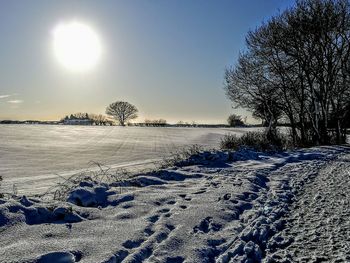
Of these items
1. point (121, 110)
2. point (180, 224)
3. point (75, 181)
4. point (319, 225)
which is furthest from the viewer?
point (121, 110)

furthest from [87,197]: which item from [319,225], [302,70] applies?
[302,70]

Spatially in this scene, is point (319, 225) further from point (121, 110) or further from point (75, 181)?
point (121, 110)

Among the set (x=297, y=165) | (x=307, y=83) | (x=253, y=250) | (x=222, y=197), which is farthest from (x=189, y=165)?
(x=307, y=83)

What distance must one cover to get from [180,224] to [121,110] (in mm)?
99776

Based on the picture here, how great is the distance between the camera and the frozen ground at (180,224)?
404 cm

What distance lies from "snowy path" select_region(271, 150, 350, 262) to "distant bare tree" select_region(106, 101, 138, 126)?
96196 millimetres

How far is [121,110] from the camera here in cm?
10350

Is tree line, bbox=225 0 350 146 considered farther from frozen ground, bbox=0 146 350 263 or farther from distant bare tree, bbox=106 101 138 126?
distant bare tree, bbox=106 101 138 126

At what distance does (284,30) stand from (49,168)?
1636 centimetres

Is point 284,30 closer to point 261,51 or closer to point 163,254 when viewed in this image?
point 261,51

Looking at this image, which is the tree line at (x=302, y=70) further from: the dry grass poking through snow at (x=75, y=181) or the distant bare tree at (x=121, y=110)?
the distant bare tree at (x=121, y=110)

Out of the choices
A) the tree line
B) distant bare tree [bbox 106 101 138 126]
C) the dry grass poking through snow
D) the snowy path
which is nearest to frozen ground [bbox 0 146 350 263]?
the snowy path

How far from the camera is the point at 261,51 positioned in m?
25.2

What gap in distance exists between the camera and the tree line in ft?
74.9
